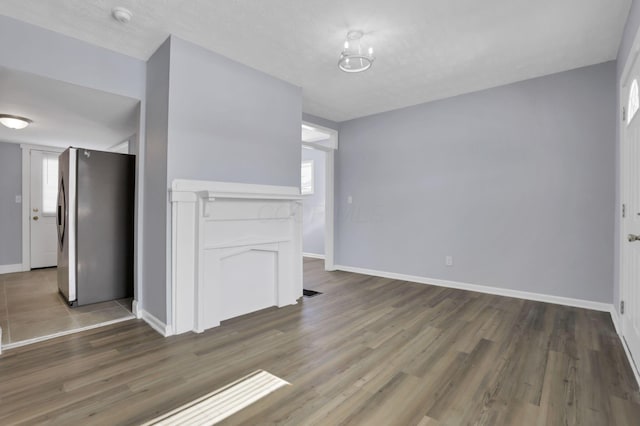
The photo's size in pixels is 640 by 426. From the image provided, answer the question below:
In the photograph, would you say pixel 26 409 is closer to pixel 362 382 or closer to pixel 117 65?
pixel 362 382

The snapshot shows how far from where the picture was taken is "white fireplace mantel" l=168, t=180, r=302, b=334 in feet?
9.00

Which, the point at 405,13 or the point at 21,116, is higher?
the point at 405,13

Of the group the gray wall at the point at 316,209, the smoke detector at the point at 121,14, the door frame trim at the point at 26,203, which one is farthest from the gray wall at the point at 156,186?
the gray wall at the point at 316,209

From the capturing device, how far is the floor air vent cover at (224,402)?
5.20 ft

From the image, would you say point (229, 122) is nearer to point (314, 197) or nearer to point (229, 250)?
point (229, 250)

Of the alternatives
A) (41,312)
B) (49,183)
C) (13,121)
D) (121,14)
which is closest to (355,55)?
(121,14)

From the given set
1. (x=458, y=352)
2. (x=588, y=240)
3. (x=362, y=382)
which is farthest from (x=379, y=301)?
(x=588, y=240)

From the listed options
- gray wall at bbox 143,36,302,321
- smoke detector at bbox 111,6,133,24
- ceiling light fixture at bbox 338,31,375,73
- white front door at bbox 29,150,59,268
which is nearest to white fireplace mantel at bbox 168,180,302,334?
gray wall at bbox 143,36,302,321

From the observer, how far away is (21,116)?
3758 mm

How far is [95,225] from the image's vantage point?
11.5 ft

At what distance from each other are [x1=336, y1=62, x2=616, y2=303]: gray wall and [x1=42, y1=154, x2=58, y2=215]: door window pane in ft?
17.8

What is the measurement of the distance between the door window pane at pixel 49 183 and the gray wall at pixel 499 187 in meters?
5.42

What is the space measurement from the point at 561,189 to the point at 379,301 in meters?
2.41

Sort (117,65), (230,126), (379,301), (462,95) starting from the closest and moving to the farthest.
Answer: (117,65) < (230,126) < (379,301) < (462,95)
